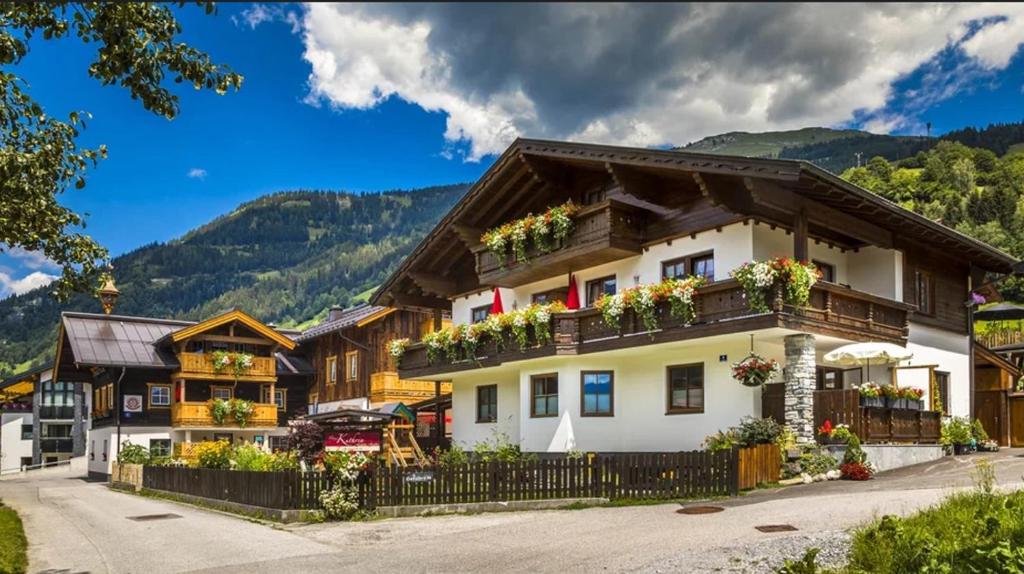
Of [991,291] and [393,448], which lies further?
[991,291]

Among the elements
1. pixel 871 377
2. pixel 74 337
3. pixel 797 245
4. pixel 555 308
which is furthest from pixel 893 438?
pixel 74 337

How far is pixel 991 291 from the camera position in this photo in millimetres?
29172

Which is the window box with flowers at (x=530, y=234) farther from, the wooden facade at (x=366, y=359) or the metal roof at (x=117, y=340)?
the metal roof at (x=117, y=340)

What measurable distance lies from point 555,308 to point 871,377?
865 cm

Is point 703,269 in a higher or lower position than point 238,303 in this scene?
lower

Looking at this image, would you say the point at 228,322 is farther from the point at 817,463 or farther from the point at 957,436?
the point at 957,436

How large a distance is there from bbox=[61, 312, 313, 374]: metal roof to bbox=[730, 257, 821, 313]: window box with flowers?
33.1 m

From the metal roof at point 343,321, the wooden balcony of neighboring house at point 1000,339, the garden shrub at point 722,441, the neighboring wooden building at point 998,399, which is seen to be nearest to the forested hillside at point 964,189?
the wooden balcony of neighboring house at point 1000,339

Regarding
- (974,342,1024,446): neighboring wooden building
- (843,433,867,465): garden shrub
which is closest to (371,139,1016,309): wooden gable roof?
(974,342,1024,446): neighboring wooden building

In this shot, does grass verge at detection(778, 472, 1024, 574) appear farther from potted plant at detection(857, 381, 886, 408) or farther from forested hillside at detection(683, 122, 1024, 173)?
forested hillside at detection(683, 122, 1024, 173)

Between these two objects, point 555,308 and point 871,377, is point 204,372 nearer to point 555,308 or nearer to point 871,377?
point 555,308

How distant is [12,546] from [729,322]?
1489cm

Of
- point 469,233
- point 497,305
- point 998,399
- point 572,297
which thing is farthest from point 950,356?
point 469,233

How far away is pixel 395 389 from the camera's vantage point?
39719 mm
